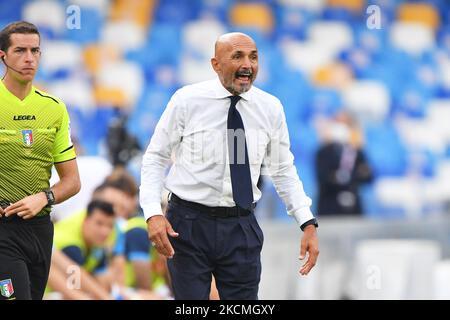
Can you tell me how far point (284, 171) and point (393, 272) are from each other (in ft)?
16.7

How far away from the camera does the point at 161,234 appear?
602 cm

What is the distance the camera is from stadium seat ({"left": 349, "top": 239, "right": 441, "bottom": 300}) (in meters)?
11.2

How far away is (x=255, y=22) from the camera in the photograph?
1891 centimetres

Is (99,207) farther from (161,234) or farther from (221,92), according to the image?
(161,234)

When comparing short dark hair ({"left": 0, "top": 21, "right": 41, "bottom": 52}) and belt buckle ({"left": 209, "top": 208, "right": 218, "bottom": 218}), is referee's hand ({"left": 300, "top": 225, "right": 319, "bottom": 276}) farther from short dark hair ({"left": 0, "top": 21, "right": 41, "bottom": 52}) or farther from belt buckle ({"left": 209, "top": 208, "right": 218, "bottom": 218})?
short dark hair ({"left": 0, "top": 21, "right": 41, "bottom": 52})

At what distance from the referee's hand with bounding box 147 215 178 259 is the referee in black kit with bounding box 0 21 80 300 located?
0.56 meters

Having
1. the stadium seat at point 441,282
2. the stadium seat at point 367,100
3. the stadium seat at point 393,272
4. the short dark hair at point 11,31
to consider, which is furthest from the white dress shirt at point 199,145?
the stadium seat at point 367,100

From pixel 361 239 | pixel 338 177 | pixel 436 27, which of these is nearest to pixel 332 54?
pixel 436 27

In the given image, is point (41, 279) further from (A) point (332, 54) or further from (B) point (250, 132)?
(A) point (332, 54)

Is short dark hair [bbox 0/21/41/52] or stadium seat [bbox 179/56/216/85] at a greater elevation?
short dark hair [bbox 0/21/41/52]

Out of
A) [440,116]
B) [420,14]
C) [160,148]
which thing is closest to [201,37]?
[440,116]

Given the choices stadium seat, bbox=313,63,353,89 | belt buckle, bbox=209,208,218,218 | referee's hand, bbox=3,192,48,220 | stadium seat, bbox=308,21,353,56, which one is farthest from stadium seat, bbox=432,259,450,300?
stadium seat, bbox=308,21,353,56

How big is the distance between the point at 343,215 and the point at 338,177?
472 mm
